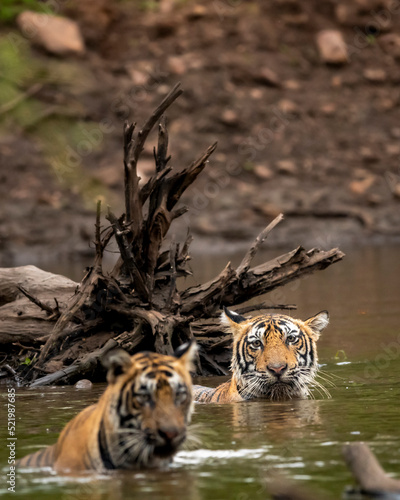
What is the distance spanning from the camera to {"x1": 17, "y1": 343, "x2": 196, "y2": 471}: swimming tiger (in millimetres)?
5590

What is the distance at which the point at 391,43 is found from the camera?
37.9 metres

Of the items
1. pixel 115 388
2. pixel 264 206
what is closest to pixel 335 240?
pixel 264 206

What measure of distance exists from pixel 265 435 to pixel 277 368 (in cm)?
133

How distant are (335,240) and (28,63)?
12.6 m

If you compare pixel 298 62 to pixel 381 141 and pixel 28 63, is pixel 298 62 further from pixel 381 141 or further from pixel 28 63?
pixel 28 63

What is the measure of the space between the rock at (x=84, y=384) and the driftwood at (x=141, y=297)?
0.35 ft

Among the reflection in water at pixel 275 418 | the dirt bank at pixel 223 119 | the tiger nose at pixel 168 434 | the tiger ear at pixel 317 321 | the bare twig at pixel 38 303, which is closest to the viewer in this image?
the tiger nose at pixel 168 434

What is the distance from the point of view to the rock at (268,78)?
37.3 meters

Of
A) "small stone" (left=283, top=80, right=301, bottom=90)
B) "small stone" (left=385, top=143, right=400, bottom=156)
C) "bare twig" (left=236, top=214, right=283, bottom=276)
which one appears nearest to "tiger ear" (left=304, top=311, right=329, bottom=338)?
"bare twig" (left=236, top=214, right=283, bottom=276)

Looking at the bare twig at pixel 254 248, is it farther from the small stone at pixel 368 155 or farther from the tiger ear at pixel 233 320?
the small stone at pixel 368 155

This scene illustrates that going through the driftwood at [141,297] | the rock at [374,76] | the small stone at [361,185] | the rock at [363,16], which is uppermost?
the rock at [363,16]

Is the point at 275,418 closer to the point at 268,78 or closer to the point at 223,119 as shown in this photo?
the point at 223,119

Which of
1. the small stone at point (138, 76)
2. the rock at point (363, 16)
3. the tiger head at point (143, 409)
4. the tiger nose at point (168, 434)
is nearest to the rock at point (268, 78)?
the rock at point (363, 16)

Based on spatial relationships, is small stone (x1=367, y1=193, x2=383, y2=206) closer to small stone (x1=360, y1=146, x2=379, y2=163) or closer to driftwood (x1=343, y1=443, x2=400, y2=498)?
small stone (x1=360, y1=146, x2=379, y2=163)
